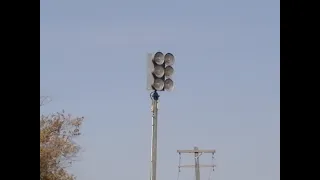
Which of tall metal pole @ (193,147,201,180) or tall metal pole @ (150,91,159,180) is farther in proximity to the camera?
tall metal pole @ (193,147,201,180)

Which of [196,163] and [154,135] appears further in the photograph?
[196,163]

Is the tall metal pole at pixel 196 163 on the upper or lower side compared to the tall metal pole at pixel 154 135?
lower

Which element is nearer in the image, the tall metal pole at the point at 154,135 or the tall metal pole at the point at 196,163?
the tall metal pole at the point at 154,135

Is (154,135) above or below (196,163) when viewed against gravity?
above

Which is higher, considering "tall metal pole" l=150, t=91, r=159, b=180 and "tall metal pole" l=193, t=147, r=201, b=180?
"tall metal pole" l=150, t=91, r=159, b=180
